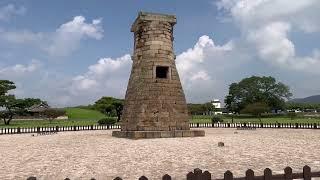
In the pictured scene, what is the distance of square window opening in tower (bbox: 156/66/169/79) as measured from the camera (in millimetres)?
23781

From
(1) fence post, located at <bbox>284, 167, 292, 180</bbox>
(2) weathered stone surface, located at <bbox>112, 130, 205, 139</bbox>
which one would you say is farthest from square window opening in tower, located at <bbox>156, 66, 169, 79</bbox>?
(1) fence post, located at <bbox>284, 167, 292, 180</bbox>

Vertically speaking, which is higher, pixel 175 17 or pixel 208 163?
pixel 175 17

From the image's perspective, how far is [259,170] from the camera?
10.2 meters

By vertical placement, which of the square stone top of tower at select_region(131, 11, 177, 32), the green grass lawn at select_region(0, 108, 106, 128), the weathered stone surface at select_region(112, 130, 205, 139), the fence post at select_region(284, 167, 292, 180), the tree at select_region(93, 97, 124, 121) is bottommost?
the green grass lawn at select_region(0, 108, 106, 128)

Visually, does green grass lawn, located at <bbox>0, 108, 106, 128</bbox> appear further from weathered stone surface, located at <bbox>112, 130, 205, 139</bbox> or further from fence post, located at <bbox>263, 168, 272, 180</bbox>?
fence post, located at <bbox>263, 168, 272, 180</bbox>

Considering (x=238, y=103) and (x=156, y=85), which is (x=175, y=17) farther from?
(x=238, y=103)

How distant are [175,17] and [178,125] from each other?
24.0 feet

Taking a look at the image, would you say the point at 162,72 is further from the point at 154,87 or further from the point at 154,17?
the point at 154,17

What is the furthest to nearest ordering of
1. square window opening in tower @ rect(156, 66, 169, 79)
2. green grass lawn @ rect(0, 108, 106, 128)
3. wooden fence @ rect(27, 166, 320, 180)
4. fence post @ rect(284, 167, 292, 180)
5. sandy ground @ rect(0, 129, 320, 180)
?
green grass lawn @ rect(0, 108, 106, 128)
square window opening in tower @ rect(156, 66, 169, 79)
sandy ground @ rect(0, 129, 320, 180)
fence post @ rect(284, 167, 292, 180)
wooden fence @ rect(27, 166, 320, 180)

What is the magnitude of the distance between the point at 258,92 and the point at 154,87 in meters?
64.8

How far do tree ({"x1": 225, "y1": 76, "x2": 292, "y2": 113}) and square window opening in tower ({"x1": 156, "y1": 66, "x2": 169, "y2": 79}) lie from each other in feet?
201

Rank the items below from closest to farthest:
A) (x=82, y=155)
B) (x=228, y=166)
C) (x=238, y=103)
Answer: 1. (x=228, y=166)
2. (x=82, y=155)
3. (x=238, y=103)

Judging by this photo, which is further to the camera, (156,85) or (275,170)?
(156,85)

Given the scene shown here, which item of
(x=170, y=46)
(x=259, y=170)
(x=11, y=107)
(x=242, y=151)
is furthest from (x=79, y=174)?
(x=11, y=107)
